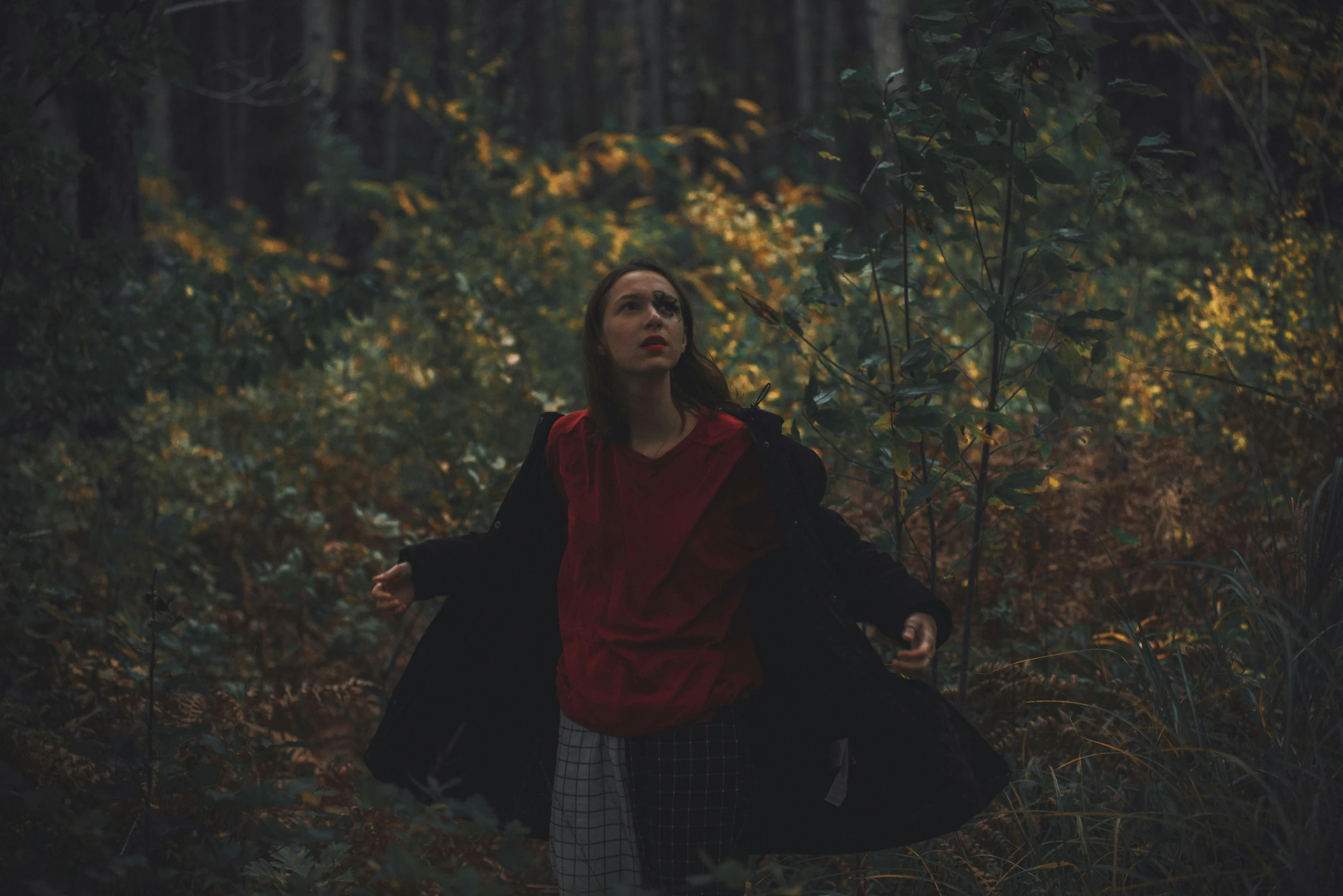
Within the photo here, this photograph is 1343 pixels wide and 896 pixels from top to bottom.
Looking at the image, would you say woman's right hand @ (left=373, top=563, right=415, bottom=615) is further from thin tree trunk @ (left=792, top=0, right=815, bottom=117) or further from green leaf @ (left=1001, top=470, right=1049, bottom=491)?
thin tree trunk @ (left=792, top=0, right=815, bottom=117)

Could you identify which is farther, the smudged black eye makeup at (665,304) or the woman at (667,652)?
the smudged black eye makeup at (665,304)

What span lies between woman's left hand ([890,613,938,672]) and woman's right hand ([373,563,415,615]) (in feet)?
3.79

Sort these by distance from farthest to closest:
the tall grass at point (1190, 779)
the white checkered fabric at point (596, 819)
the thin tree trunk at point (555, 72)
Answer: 1. the thin tree trunk at point (555, 72)
2. the white checkered fabric at point (596, 819)
3. the tall grass at point (1190, 779)

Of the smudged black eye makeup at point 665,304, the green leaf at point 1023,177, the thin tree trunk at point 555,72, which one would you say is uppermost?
the thin tree trunk at point 555,72

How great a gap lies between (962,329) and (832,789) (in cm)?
480

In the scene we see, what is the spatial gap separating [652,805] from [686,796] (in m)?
0.08

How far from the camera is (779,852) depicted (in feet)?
8.23

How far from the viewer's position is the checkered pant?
2301 mm

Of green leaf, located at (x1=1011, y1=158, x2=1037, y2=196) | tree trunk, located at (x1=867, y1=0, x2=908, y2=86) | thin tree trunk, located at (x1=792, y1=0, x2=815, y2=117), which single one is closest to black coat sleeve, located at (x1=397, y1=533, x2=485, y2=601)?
green leaf, located at (x1=1011, y1=158, x2=1037, y2=196)

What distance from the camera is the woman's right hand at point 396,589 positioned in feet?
7.98

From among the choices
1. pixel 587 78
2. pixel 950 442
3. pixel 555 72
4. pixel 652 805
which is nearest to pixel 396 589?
pixel 652 805

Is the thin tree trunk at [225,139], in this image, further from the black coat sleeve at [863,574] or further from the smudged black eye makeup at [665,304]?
the black coat sleeve at [863,574]

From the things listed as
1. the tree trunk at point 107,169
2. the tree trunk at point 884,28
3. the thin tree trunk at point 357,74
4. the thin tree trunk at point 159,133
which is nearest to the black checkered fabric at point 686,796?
the tree trunk at point 107,169

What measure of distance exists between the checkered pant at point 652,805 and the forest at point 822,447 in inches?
4.1
